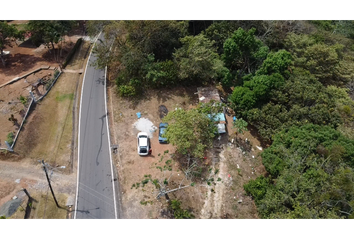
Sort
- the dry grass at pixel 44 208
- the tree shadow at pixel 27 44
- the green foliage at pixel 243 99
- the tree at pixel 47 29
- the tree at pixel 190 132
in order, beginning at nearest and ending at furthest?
the dry grass at pixel 44 208, the tree at pixel 190 132, the green foliage at pixel 243 99, the tree at pixel 47 29, the tree shadow at pixel 27 44

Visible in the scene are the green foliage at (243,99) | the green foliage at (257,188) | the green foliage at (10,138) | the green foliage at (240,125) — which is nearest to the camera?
the green foliage at (257,188)

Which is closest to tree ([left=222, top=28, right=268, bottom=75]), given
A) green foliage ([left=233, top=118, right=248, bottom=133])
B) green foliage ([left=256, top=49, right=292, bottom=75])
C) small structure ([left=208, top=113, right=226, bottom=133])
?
green foliage ([left=256, top=49, right=292, bottom=75])

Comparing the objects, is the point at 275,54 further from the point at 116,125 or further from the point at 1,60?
the point at 1,60

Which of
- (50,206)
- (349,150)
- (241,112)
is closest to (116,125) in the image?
(50,206)

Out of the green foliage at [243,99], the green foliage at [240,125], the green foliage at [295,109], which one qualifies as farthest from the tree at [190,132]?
the green foliage at [295,109]

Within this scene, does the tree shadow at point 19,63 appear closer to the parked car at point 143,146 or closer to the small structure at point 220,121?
the parked car at point 143,146

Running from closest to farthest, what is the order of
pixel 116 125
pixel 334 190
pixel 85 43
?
1. pixel 334 190
2. pixel 116 125
3. pixel 85 43

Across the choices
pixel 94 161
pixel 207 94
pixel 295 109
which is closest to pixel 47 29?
pixel 94 161
